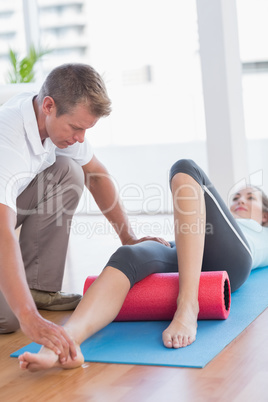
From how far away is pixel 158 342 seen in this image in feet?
6.21

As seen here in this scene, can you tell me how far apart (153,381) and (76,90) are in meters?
0.90

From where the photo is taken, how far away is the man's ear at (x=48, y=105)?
78.0 inches

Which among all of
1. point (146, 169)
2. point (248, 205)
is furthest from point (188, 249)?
point (146, 169)

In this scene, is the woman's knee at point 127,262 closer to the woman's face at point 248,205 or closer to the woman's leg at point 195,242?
the woman's leg at point 195,242

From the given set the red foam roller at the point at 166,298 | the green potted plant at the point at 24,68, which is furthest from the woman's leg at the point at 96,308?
the green potted plant at the point at 24,68

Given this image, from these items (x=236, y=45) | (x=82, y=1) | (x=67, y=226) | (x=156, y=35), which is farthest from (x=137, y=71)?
(x=67, y=226)

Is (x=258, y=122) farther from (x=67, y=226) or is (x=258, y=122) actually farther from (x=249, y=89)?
(x=67, y=226)

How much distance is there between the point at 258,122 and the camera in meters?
4.30

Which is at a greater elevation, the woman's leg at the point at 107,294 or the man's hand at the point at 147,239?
the man's hand at the point at 147,239

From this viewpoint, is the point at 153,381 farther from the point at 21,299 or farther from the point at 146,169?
the point at 146,169

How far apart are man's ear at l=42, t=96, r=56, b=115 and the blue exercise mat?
739 millimetres

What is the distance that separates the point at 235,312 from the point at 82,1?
3.76 meters

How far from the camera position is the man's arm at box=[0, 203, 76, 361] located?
1586 millimetres

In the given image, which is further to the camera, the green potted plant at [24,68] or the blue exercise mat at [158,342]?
the green potted plant at [24,68]
